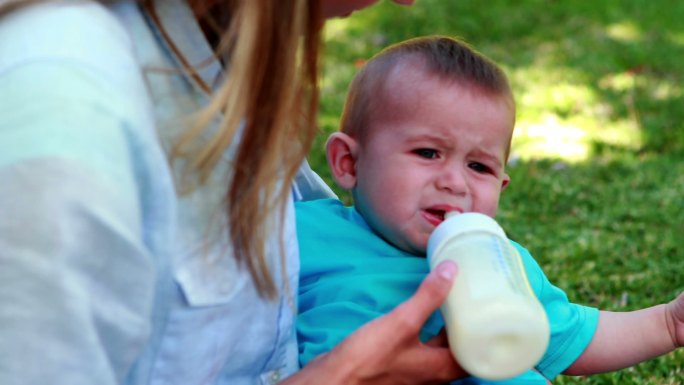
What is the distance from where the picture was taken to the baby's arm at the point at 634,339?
94.2 inches

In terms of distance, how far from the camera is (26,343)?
4.83 ft

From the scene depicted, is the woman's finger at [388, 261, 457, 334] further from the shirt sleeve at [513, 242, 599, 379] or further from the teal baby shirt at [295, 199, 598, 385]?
the shirt sleeve at [513, 242, 599, 379]

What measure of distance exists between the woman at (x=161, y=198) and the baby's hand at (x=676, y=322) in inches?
27.9

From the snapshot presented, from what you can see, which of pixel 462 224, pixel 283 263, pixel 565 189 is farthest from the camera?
pixel 565 189

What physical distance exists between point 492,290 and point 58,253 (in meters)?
0.70

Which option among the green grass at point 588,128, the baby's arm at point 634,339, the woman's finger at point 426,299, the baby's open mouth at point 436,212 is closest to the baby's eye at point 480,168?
the baby's open mouth at point 436,212

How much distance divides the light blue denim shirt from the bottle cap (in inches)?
15.8

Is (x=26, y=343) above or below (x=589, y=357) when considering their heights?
above

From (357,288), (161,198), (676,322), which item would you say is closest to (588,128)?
(676,322)

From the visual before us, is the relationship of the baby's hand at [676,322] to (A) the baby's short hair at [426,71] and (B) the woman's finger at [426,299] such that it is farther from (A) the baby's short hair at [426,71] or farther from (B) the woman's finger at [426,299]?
(B) the woman's finger at [426,299]

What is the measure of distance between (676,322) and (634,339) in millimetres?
97

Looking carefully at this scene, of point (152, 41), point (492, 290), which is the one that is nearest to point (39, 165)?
point (152, 41)

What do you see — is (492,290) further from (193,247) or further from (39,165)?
(39,165)

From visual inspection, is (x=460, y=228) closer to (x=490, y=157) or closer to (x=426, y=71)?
(x=490, y=157)
